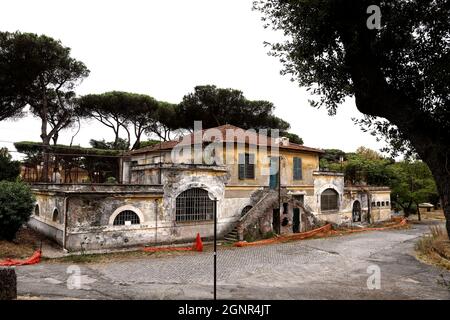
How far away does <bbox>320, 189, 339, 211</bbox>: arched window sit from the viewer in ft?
91.4

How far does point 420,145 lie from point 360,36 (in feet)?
8.83

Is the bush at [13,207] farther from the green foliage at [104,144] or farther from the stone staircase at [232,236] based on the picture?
the green foliage at [104,144]

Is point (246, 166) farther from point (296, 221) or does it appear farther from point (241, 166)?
point (296, 221)

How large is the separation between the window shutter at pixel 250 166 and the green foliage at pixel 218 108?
49.9 feet

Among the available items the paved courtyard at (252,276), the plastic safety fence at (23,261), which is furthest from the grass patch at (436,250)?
the plastic safety fence at (23,261)

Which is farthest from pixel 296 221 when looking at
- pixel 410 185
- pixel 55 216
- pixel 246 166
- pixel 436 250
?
pixel 410 185

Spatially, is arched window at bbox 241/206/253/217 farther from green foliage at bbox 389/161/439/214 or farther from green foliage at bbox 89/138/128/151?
green foliage at bbox 89/138/128/151

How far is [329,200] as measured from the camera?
1116 inches

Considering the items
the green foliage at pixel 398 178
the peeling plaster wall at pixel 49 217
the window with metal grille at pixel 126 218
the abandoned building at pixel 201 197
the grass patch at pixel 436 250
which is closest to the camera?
the grass patch at pixel 436 250

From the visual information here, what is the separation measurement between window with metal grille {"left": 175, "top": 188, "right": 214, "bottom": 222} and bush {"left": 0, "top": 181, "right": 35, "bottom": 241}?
7.74 metres

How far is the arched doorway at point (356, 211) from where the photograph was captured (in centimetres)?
3032

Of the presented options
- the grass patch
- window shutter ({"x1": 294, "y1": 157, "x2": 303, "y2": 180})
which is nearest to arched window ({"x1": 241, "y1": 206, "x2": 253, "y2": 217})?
window shutter ({"x1": 294, "y1": 157, "x2": 303, "y2": 180})
